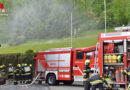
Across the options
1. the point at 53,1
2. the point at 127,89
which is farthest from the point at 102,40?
the point at 53,1

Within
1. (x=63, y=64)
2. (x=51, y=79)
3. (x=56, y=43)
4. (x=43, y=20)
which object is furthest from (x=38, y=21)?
(x=63, y=64)

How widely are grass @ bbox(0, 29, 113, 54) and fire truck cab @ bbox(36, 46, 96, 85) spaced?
Result: 2393 centimetres

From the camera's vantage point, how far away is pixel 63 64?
54.0ft

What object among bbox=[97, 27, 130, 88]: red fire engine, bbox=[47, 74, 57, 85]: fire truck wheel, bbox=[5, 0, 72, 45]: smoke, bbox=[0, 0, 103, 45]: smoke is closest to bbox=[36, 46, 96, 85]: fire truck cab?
bbox=[47, 74, 57, 85]: fire truck wheel

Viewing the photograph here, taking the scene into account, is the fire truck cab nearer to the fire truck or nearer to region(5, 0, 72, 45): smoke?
the fire truck

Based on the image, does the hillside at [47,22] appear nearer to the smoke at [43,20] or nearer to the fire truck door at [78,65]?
the smoke at [43,20]

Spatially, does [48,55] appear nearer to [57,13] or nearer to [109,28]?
[109,28]

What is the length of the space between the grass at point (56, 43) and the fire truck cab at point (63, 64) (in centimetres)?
2393

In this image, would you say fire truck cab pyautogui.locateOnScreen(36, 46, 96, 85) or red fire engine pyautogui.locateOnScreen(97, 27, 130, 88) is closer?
red fire engine pyautogui.locateOnScreen(97, 27, 130, 88)

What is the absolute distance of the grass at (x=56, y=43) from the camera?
4284cm

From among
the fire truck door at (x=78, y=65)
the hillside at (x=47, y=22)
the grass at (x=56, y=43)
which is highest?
the hillside at (x=47, y=22)

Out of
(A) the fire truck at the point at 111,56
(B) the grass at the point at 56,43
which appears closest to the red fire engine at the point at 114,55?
(A) the fire truck at the point at 111,56

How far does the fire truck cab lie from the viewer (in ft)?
51.1

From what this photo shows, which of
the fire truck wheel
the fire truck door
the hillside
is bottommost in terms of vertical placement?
the fire truck wheel
